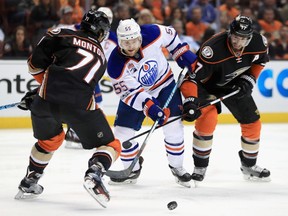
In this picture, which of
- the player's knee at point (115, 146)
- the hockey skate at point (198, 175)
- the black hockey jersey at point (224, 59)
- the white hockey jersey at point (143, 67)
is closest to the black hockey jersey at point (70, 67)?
the player's knee at point (115, 146)

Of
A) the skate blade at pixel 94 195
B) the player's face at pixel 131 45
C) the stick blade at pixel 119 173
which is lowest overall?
the stick blade at pixel 119 173

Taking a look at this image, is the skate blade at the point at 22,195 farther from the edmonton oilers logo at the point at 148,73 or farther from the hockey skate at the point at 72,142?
the hockey skate at the point at 72,142

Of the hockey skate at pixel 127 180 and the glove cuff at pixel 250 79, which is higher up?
the glove cuff at pixel 250 79

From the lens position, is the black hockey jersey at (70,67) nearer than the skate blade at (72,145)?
Yes

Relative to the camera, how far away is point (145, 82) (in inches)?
180

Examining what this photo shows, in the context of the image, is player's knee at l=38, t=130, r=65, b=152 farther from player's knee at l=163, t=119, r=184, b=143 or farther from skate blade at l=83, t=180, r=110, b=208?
A: player's knee at l=163, t=119, r=184, b=143

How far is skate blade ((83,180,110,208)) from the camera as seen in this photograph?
3.72m

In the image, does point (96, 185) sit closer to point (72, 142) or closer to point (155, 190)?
point (155, 190)

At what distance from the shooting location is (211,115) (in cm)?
466

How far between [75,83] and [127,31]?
60 centimetres

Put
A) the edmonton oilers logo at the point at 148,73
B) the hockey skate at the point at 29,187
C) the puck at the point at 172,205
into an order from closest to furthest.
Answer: the puck at the point at 172,205 → the hockey skate at the point at 29,187 → the edmonton oilers logo at the point at 148,73

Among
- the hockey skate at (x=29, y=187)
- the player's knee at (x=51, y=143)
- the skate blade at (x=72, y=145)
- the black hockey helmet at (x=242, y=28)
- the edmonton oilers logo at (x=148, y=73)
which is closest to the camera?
the player's knee at (x=51, y=143)

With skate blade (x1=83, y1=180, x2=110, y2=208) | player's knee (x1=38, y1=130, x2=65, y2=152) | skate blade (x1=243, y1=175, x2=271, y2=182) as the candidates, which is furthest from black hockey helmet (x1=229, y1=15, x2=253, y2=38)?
skate blade (x1=83, y1=180, x2=110, y2=208)

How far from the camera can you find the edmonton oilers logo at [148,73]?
4535 mm
